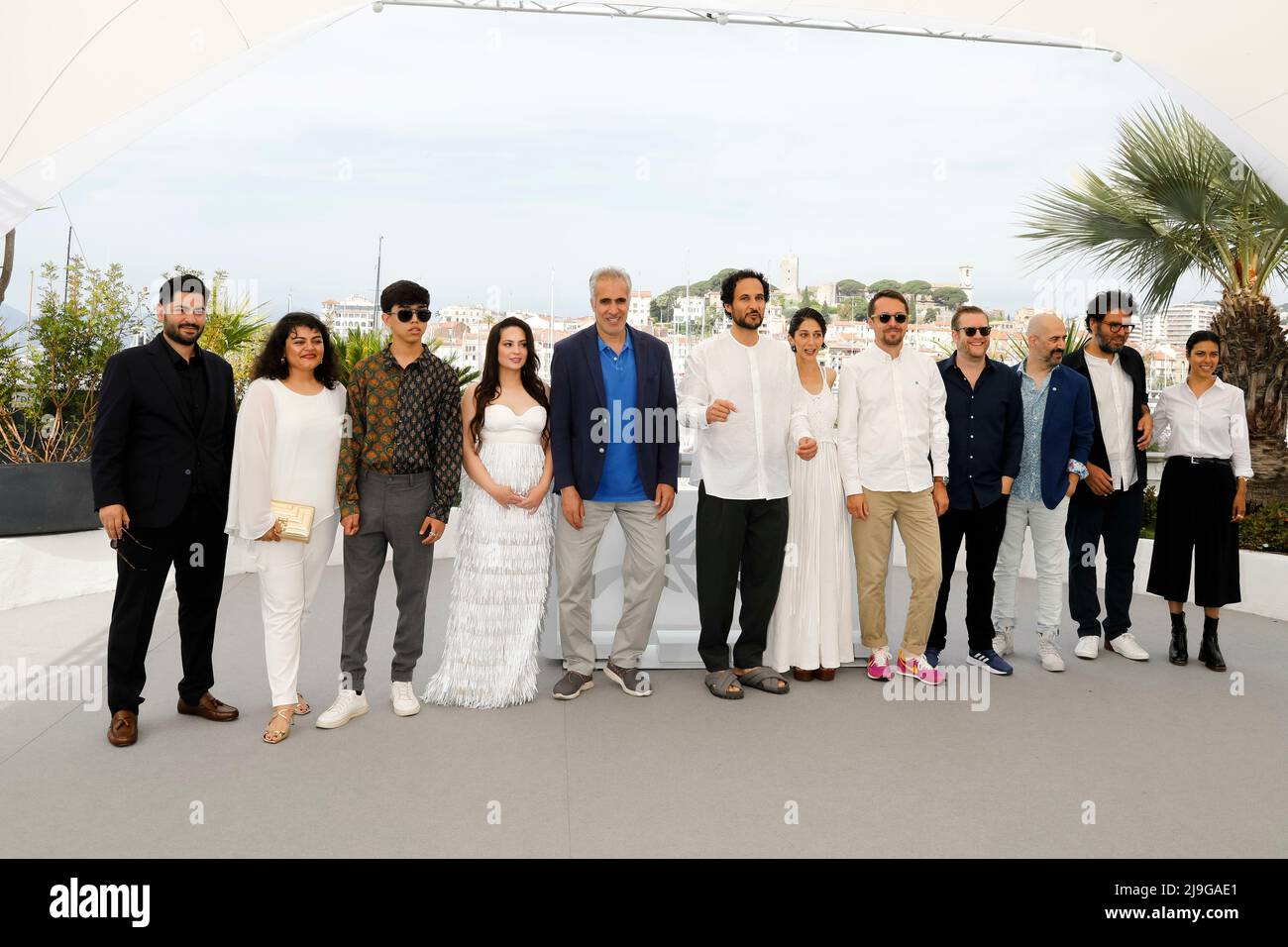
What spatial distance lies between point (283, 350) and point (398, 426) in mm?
468

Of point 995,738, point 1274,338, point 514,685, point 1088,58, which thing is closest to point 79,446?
point 514,685

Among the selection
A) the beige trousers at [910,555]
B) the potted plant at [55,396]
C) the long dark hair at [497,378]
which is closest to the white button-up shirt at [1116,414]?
the beige trousers at [910,555]

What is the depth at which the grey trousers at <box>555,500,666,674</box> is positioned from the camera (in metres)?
3.56

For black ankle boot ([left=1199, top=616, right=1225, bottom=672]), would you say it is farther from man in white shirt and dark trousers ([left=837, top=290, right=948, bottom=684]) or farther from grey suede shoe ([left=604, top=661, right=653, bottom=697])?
grey suede shoe ([left=604, top=661, right=653, bottom=697])

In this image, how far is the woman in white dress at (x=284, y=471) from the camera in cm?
298

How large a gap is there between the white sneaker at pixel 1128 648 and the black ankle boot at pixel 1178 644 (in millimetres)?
113

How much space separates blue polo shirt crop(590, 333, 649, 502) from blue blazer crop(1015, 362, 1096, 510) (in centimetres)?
186

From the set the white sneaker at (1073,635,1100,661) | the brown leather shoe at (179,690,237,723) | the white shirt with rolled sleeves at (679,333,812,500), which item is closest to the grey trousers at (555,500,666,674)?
the white shirt with rolled sleeves at (679,333,812,500)

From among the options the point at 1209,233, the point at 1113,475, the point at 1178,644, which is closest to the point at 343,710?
the point at 1113,475

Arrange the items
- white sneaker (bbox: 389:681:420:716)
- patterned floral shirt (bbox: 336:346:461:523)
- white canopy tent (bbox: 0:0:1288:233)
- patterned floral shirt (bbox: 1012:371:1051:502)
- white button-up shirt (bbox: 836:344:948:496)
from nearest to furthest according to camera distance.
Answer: patterned floral shirt (bbox: 336:346:461:523) → white sneaker (bbox: 389:681:420:716) → white button-up shirt (bbox: 836:344:948:496) → white canopy tent (bbox: 0:0:1288:233) → patterned floral shirt (bbox: 1012:371:1051:502)

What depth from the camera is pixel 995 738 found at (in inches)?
125

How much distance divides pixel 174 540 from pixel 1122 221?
6457 mm

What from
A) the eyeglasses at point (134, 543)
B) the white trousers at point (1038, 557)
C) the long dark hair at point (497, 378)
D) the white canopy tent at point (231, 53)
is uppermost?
the white canopy tent at point (231, 53)

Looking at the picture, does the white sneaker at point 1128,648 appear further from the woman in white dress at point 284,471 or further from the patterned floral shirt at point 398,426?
the woman in white dress at point 284,471
